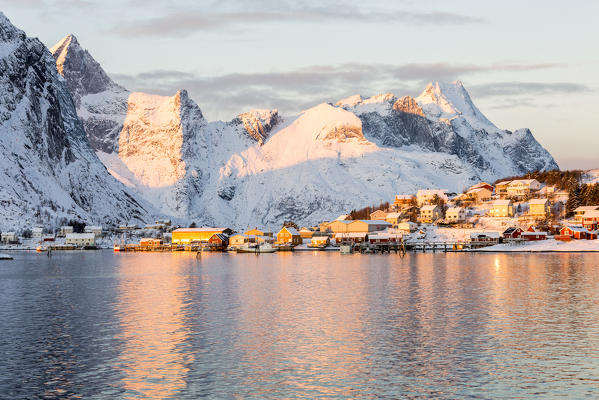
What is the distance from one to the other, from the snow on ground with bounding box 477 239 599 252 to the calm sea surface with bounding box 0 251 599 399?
3741 inches

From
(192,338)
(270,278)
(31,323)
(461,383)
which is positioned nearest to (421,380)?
(461,383)

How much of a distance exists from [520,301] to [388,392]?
3734 cm

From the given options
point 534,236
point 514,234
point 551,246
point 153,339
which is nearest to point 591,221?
point 534,236

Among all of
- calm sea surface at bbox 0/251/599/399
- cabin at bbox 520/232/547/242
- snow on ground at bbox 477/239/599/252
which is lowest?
calm sea surface at bbox 0/251/599/399

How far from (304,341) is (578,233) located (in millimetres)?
156906

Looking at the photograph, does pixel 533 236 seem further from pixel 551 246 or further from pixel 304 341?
pixel 304 341

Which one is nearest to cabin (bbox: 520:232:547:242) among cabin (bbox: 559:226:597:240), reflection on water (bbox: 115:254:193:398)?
cabin (bbox: 559:226:597:240)

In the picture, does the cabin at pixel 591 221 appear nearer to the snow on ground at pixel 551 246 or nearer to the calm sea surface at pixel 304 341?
the snow on ground at pixel 551 246

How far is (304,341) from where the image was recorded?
4759 centimetres

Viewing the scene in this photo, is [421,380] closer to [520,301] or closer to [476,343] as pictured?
[476,343]

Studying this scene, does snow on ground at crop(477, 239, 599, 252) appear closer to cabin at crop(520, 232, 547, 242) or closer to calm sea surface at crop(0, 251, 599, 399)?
cabin at crop(520, 232, 547, 242)

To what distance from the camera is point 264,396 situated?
3400cm

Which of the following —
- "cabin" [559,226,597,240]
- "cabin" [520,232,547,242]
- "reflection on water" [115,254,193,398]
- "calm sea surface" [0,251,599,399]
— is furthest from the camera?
"cabin" [520,232,547,242]

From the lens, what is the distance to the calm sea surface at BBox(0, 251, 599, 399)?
117 ft
